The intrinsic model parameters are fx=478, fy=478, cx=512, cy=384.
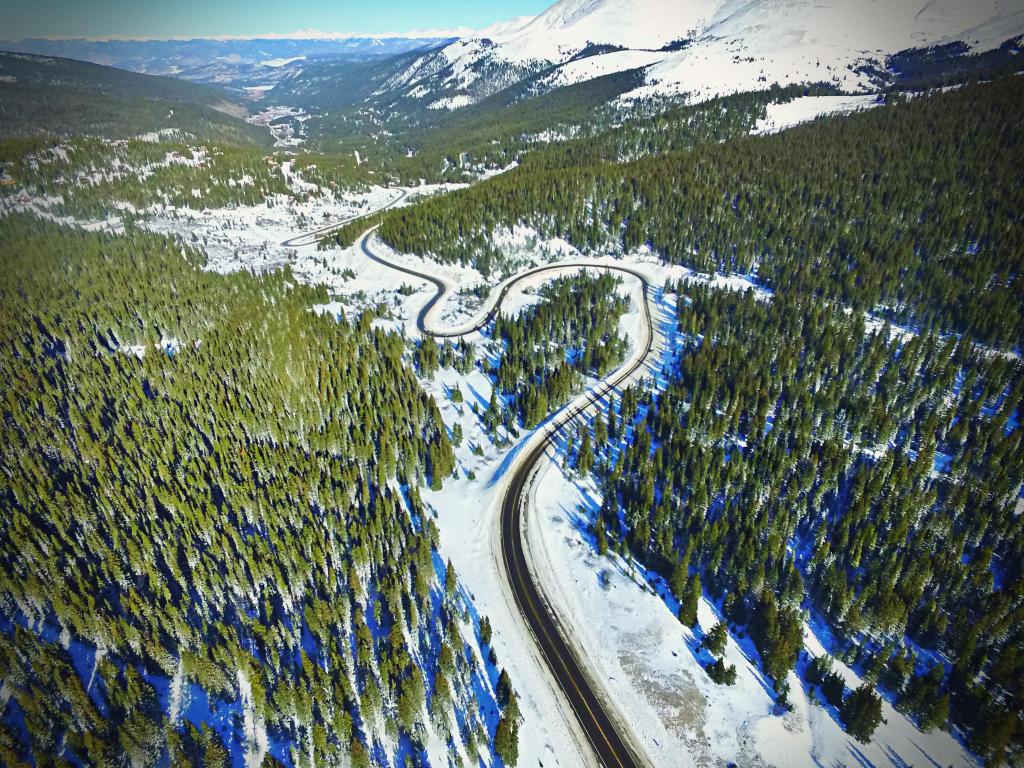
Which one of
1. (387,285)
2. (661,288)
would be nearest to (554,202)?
(661,288)

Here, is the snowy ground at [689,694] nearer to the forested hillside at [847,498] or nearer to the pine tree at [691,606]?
the pine tree at [691,606]

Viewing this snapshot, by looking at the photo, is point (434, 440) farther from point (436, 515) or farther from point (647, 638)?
point (647, 638)

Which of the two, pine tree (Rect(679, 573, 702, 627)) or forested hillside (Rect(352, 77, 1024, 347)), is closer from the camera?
pine tree (Rect(679, 573, 702, 627))

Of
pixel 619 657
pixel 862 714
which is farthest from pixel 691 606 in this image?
pixel 862 714

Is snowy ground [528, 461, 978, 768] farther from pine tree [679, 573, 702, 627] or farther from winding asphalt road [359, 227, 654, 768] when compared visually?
winding asphalt road [359, 227, 654, 768]

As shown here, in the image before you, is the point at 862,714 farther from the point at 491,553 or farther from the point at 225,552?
the point at 225,552

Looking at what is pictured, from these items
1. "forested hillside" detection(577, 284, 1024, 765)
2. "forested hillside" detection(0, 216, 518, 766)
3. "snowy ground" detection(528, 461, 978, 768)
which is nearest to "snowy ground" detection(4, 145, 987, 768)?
"snowy ground" detection(528, 461, 978, 768)
